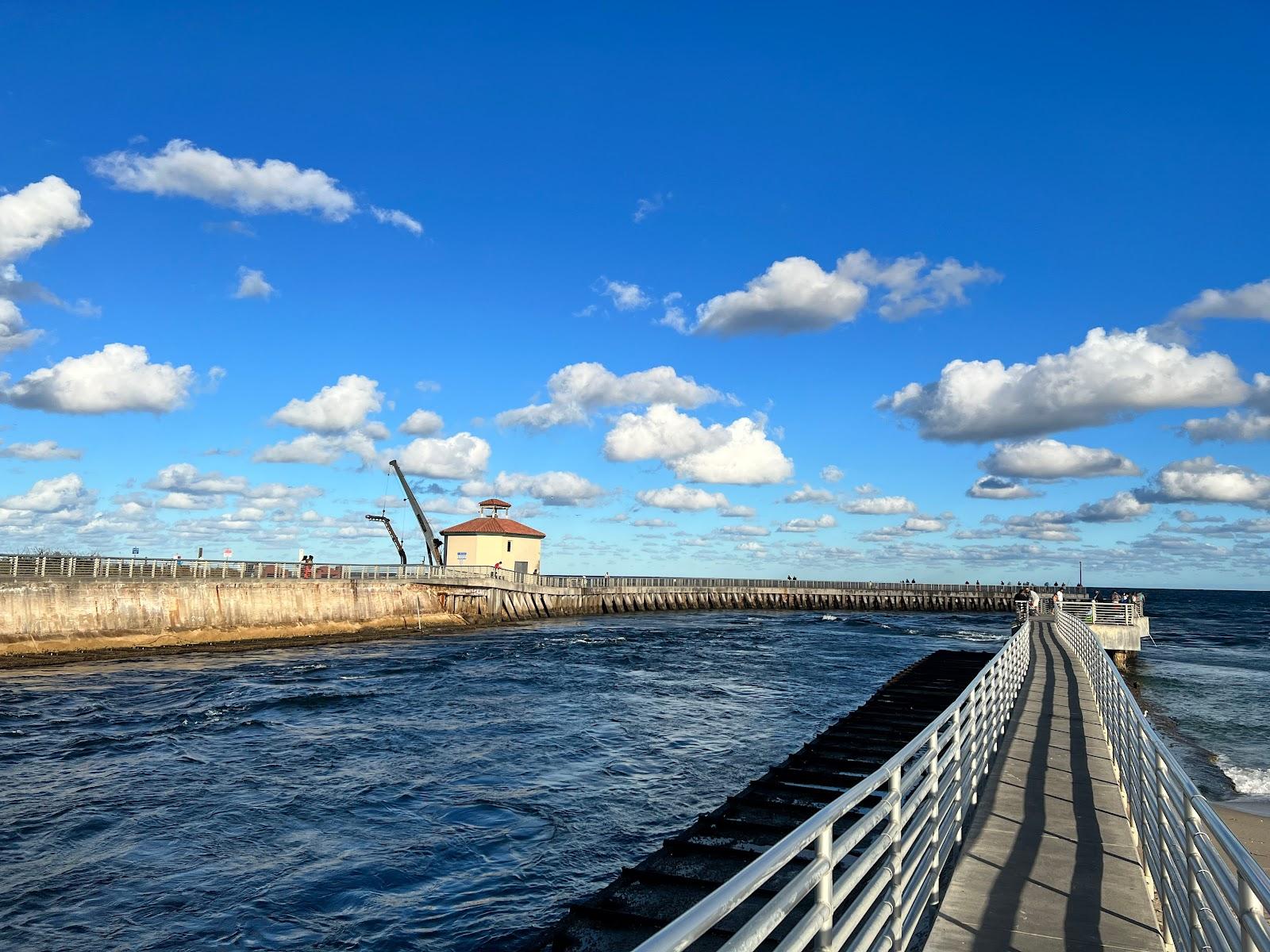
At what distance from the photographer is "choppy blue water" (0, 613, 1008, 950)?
34.9 feet

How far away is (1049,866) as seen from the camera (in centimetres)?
749

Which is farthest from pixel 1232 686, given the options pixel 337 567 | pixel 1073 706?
pixel 337 567

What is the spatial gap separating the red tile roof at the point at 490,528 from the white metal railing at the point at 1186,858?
58.8m

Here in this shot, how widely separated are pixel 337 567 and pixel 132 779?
35.5 m

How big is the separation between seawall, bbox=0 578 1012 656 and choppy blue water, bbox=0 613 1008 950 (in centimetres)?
370

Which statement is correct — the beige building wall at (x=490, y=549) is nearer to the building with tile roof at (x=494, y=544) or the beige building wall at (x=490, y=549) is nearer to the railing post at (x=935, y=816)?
the building with tile roof at (x=494, y=544)

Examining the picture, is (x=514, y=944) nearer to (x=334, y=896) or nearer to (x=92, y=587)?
(x=334, y=896)

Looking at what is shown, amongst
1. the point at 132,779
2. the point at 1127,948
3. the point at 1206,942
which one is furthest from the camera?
the point at 132,779

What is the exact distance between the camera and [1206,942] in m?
4.80

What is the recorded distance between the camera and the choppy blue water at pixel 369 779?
10.7 m

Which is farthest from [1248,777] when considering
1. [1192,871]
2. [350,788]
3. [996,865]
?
[350,788]

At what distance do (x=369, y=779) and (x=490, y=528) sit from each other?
50.5 meters

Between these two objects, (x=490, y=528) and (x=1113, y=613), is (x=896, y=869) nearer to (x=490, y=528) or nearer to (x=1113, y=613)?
(x=1113, y=613)

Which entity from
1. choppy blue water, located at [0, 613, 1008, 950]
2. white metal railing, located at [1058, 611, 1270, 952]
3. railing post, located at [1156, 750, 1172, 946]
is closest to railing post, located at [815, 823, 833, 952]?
white metal railing, located at [1058, 611, 1270, 952]
